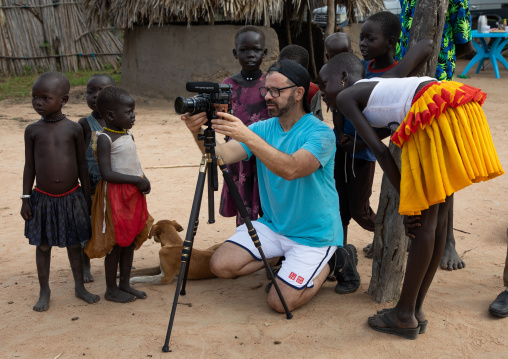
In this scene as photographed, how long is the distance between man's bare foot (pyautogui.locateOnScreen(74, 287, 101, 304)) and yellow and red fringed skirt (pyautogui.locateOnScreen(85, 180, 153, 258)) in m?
0.25

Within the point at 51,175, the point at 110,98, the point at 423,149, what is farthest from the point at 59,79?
the point at 423,149

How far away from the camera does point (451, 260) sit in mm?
3762

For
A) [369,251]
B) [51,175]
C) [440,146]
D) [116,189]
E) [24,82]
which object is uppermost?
[440,146]

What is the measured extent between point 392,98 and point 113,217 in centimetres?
166

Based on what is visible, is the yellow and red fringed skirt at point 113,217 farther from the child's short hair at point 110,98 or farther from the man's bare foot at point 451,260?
the man's bare foot at point 451,260

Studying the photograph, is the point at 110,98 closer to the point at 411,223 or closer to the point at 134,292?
the point at 134,292

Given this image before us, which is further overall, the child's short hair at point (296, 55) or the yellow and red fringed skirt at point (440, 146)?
the child's short hair at point (296, 55)

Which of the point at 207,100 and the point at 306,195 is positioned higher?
the point at 207,100

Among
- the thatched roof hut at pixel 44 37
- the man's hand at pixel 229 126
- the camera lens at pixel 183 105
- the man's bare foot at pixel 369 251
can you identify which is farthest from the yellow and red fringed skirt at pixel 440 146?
the thatched roof hut at pixel 44 37

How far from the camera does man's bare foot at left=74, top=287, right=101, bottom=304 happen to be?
10.8 feet

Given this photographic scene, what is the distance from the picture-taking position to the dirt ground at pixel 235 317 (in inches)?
110

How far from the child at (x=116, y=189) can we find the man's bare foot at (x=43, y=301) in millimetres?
336

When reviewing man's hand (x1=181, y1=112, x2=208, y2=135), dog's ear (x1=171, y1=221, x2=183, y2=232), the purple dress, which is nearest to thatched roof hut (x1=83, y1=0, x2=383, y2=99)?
the purple dress

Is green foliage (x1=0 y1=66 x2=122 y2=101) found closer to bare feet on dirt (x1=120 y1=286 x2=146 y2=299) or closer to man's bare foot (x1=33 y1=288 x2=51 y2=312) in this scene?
man's bare foot (x1=33 y1=288 x2=51 y2=312)
